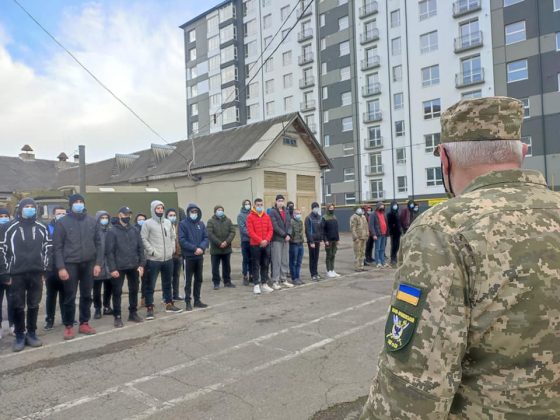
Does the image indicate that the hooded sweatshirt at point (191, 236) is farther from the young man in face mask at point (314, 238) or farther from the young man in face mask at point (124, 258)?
the young man in face mask at point (314, 238)

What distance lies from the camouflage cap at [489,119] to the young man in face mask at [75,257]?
625cm

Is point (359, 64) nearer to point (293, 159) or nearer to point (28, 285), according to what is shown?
point (293, 159)

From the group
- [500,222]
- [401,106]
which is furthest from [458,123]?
[401,106]

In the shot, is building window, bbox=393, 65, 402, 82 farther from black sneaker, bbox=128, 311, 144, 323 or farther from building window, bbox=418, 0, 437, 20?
black sneaker, bbox=128, 311, 144, 323

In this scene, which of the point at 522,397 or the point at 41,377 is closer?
the point at 522,397

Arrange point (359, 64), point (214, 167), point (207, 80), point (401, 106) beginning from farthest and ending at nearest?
point (207, 80)
point (359, 64)
point (401, 106)
point (214, 167)

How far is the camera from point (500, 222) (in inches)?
55.1

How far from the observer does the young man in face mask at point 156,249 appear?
7.62 meters

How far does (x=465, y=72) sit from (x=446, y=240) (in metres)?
39.6

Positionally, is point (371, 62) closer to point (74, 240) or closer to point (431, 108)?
point (431, 108)

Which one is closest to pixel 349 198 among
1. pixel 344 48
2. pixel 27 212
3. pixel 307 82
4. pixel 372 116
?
pixel 372 116

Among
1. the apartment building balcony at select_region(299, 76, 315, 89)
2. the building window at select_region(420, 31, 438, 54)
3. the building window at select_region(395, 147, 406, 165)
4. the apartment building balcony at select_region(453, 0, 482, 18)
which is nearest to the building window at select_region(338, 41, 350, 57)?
the apartment building balcony at select_region(299, 76, 315, 89)

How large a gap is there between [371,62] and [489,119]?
4436 centimetres

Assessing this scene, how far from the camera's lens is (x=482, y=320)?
1359 mm
